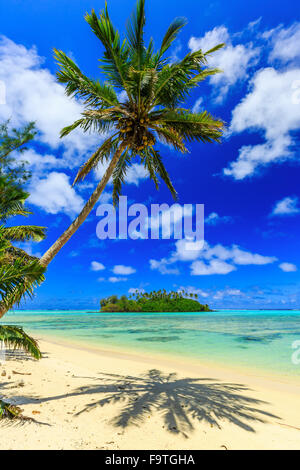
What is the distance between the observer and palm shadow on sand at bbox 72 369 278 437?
14.8ft

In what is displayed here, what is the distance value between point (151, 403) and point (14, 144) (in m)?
5.87

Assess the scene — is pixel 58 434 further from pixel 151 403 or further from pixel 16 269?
pixel 16 269

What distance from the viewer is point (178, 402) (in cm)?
545

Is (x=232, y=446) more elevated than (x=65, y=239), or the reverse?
(x=65, y=239)

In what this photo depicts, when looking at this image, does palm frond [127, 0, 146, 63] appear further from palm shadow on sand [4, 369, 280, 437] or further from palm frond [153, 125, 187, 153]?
palm shadow on sand [4, 369, 280, 437]

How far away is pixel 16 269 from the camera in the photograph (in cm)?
378

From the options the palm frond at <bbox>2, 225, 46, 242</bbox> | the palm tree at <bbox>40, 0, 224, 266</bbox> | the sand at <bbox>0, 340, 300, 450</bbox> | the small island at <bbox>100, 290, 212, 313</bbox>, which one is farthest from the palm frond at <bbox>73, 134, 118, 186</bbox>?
the small island at <bbox>100, 290, 212, 313</bbox>

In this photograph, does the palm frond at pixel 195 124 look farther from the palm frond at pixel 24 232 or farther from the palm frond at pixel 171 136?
Result: the palm frond at pixel 24 232

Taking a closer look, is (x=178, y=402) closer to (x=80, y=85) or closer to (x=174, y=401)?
(x=174, y=401)

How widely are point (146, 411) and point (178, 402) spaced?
926mm

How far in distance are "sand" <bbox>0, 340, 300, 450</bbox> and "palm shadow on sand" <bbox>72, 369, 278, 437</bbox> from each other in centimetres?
2

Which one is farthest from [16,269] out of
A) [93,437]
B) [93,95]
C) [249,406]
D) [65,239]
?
[249,406]

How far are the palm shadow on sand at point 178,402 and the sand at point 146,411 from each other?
2 cm

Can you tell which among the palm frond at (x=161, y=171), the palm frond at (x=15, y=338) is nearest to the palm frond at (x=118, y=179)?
the palm frond at (x=161, y=171)
